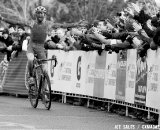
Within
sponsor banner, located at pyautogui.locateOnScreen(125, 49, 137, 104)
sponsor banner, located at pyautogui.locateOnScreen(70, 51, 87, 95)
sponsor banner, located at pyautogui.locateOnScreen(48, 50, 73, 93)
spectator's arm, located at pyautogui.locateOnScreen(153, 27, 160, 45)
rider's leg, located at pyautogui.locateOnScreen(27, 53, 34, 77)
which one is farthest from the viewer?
sponsor banner, located at pyautogui.locateOnScreen(48, 50, 73, 93)

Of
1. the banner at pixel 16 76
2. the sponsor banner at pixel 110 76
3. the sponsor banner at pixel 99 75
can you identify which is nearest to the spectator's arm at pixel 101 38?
the sponsor banner at pixel 110 76

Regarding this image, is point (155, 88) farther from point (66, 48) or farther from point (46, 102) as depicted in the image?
point (66, 48)

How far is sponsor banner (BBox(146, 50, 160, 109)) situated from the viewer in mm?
14195

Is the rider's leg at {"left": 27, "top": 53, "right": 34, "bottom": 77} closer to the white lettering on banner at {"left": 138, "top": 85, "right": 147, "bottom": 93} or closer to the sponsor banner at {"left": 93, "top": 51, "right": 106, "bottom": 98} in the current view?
the sponsor banner at {"left": 93, "top": 51, "right": 106, "bottom": 98}

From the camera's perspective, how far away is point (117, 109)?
17328mm

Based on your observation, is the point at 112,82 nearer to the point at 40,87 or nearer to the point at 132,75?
the point at 132,75

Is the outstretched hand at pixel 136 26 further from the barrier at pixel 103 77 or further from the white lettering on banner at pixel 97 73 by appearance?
the white lettering on banner at pixel 97 73

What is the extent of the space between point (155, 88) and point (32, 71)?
12.3 ft

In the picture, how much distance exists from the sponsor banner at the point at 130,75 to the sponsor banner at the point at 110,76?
3.01 feet

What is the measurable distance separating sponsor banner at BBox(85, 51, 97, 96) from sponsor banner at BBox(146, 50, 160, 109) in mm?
3925

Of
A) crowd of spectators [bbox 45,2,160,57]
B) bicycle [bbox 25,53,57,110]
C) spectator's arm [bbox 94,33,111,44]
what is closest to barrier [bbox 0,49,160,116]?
crowd of spectators [bbox 45,2,160,57]

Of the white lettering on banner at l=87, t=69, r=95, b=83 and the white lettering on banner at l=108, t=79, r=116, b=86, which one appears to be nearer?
the white lettering on banner at l=108, t=79, r=116, b=86

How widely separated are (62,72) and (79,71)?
1181mm

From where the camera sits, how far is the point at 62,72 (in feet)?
67.3
